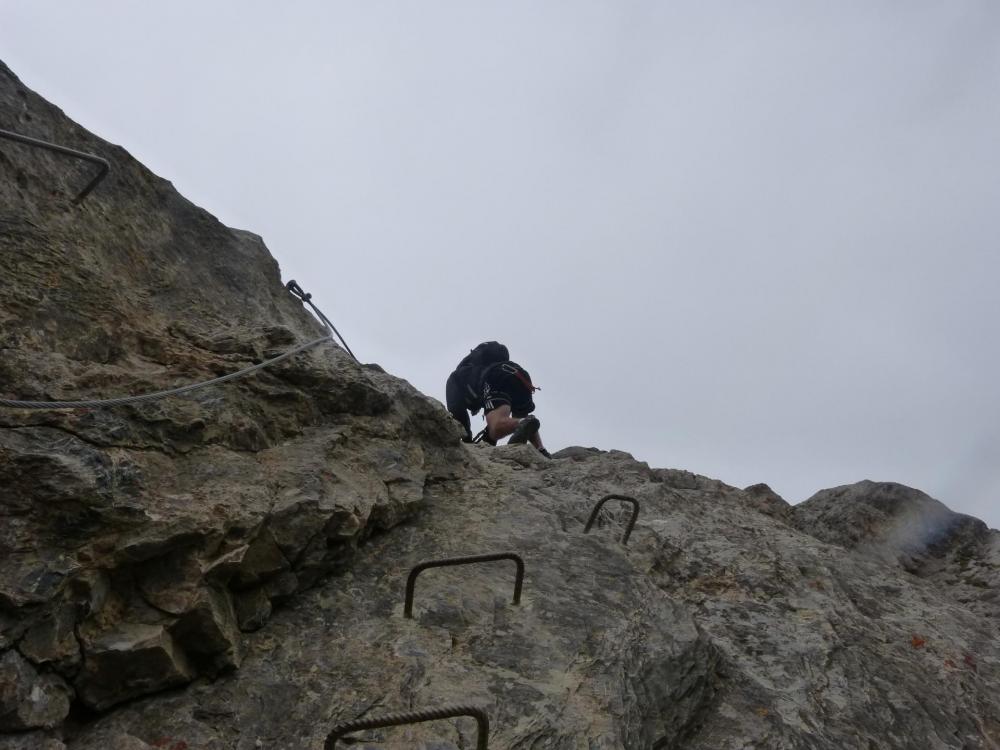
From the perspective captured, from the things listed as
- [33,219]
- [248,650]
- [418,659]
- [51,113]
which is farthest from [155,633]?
[51,113]

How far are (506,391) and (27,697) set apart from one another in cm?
723

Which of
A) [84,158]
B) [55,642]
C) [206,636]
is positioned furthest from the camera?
[84,158]

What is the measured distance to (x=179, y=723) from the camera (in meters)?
2.92

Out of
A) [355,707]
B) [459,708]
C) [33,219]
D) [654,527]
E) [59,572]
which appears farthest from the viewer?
[654,527]

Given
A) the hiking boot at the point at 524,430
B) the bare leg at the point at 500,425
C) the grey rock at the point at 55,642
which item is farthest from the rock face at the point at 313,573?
the bare leg at the point at 500,425

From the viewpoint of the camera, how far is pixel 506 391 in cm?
958

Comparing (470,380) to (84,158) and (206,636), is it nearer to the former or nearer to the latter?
(84,158)

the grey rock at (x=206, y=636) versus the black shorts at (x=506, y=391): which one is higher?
the black shorts at (x=506, y=391)

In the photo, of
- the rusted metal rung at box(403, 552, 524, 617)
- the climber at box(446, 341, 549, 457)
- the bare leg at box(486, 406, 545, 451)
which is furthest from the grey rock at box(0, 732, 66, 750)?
the bare leg at box(486, 406, 545, 451)

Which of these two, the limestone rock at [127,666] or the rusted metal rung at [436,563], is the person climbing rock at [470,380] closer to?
the rusted metal rung at [436,563]

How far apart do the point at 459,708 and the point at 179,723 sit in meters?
1.17

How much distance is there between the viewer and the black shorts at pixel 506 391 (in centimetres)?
951

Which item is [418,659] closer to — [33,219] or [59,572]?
[59,572]

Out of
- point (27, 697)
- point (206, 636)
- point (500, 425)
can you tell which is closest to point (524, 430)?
point (500, 425)
